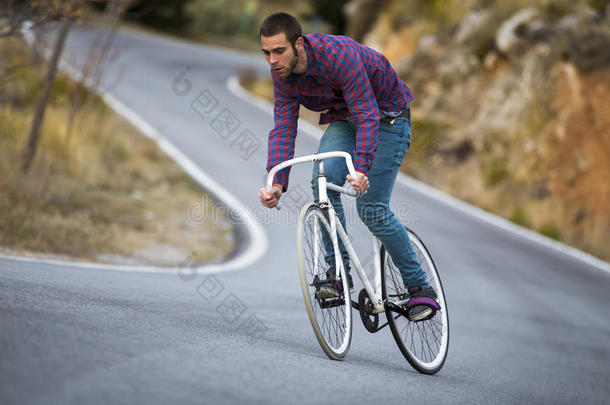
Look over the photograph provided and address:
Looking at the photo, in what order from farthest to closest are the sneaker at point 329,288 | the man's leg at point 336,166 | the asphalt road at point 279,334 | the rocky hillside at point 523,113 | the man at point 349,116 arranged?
the rocky hillside at point 523,113 < the man's leg at point 336,166 < the sneaker at point 329,288 < the man at point 349,116 < the asphalt road at point 279,334

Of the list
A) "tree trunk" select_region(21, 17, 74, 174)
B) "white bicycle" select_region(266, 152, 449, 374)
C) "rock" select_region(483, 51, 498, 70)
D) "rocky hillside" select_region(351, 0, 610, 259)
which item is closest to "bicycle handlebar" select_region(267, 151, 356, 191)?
"white bicycle" select_region(266, 152, 449, 374)

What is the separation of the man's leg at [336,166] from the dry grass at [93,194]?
148 inches

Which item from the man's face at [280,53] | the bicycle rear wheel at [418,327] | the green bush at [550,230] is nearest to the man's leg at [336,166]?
the bicycle rear wheel at [418,327]

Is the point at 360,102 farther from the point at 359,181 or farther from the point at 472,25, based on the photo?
the point at 472,25

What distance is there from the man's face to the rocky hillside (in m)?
10.3

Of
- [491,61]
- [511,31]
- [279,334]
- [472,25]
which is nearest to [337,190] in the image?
[279,334]

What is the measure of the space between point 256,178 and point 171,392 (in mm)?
10863

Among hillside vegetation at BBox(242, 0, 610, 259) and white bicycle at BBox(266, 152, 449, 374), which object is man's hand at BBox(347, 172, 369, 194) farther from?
hillside vegetation at BBox(242, 0, 610, 259)

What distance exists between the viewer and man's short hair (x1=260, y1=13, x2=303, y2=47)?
4258mm

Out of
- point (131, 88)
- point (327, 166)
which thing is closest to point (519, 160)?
point (131, 88)

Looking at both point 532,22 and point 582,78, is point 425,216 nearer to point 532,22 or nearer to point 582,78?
point 582,78

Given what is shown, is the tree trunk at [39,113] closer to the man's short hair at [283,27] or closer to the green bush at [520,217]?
the man's short hair at [283,27]

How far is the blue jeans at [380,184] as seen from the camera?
187 inches

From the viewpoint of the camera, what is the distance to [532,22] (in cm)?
1909
